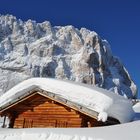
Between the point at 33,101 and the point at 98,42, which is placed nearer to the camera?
the point at 33,101

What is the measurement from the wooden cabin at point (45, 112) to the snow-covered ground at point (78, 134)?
16.6ft

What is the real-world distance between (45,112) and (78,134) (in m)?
8.45

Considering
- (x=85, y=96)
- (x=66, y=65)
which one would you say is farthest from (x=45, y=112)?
(x=66, y=65)

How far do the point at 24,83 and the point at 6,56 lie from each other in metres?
168

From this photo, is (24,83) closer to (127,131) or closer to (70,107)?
(70,107)

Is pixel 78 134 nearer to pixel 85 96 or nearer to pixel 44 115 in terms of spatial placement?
pixel 85 96

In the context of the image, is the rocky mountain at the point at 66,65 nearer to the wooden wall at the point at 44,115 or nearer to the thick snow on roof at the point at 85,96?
the wooden wall at the point at 44,115

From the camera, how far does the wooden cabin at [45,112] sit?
1584cm

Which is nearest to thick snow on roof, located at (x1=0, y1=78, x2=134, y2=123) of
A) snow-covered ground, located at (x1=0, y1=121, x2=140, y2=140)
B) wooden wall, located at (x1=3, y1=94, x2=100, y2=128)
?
wooden wall, located at (x1=3, y1=94, x2=100, y2=128)

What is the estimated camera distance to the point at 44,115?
1734cm

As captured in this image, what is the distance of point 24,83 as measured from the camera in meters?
17.4

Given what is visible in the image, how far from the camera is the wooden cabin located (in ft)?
52.0

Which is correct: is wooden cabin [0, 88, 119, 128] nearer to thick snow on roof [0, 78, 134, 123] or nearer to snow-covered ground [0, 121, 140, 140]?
thick snow on roof [0, 78, 134, 123]

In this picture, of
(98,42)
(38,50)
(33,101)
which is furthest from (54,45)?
(33,101)
